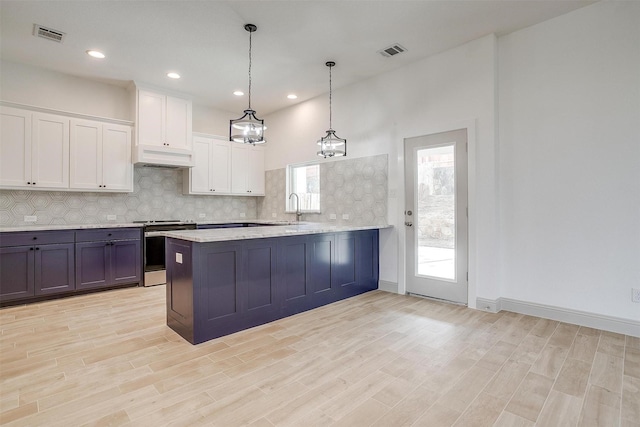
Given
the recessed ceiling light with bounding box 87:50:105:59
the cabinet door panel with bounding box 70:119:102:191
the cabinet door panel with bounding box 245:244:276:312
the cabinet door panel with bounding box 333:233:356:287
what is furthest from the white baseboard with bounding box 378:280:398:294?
the recessed ceiling light with bounding box 87:50:105:59

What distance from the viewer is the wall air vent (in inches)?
151

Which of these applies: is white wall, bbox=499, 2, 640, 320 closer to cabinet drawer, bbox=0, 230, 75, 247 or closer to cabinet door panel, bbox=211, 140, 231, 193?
cabinet door panel, bbox=211, 140, 231, 193

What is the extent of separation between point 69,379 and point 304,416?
65.3 inches

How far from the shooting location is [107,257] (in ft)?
14.5

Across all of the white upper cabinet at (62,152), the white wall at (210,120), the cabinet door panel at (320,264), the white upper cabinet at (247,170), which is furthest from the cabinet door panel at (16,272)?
the cabinet door panel at (320,264)

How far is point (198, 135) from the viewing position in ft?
18.6

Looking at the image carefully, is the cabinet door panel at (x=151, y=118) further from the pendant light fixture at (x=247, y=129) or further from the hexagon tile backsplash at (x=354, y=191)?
the hexagon tile backsplash at (x=354, y=191)

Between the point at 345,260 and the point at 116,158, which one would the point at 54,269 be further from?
the point at 345,260

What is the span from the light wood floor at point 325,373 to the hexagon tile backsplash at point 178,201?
1.62 metres

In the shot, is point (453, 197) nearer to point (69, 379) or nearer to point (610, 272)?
point (610, 272)

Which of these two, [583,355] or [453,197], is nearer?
[583,355]

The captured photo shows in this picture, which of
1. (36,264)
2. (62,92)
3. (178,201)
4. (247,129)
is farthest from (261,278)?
(62,92)

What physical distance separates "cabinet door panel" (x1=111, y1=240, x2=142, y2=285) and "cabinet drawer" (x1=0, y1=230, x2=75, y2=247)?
545mm

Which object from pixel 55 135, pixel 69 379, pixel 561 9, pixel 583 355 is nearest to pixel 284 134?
pixel 55 135
